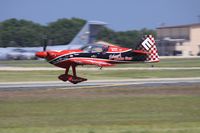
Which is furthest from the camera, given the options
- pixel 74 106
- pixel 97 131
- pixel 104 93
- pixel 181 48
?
pixel 181 48

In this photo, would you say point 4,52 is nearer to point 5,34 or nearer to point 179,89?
point 5,34

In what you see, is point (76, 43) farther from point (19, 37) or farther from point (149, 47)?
point (19, 37)

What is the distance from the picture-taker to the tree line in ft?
529

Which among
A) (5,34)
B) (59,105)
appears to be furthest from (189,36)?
(59,105)

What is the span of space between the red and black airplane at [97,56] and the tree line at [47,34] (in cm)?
11038

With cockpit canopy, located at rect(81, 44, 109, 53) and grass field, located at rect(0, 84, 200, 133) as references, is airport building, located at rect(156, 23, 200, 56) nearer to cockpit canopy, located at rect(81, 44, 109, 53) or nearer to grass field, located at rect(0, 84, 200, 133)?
cockpit canopy, located at rect(81, 44, 109, 53)

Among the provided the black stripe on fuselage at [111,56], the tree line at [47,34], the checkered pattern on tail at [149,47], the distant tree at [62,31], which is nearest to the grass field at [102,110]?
the black stripe on fuselage at [111,56]

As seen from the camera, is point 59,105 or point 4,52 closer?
point 59,105

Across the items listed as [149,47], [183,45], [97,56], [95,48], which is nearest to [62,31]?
[183,45]

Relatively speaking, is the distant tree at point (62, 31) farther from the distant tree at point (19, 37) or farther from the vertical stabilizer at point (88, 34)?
the vertical stabilizer at point (88, 34)

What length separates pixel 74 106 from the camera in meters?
21.2

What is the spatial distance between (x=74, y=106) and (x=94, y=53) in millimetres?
14287

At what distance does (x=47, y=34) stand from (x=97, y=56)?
13555cm

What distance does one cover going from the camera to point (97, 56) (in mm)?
35250
